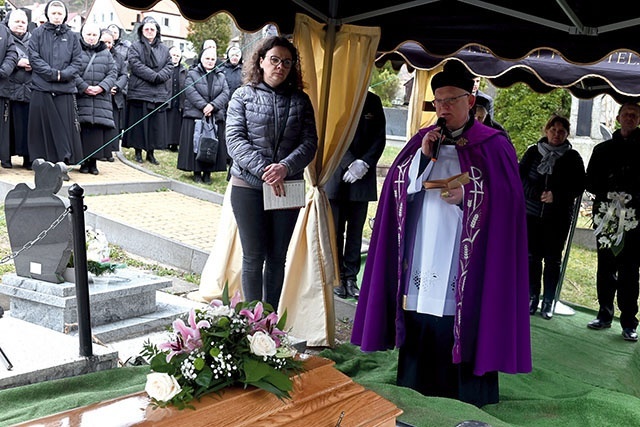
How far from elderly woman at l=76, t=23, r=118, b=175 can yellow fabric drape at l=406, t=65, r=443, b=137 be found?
182 inches

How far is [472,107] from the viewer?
3975 millimetres

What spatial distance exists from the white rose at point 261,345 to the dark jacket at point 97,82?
8.45 m

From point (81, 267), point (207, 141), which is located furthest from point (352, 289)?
point (207, 141)

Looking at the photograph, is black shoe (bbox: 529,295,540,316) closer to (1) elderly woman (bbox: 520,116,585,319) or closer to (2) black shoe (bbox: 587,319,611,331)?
(1) elderly woman (bbox: 520,116,585,319)

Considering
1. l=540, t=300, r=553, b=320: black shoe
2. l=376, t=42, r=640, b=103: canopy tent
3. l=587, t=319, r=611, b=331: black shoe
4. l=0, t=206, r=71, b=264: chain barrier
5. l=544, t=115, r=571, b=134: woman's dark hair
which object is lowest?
l=587, t=319, r=611, b=331: black shoe

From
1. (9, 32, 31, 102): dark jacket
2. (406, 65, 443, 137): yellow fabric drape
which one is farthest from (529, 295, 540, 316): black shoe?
(9, 32, 31, 102): dark jacket

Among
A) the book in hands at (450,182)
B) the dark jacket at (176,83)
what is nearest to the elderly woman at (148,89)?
the dark jacket at (176,83)

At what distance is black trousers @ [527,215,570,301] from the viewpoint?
6363 mm

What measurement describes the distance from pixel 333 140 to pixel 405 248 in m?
1.39

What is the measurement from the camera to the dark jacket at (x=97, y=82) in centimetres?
1032

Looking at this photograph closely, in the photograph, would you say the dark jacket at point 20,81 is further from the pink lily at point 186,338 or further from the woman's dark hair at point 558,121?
the pink lily at point 186,338

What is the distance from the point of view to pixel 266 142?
4.48m

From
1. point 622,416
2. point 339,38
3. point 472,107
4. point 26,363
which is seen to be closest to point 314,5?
point 339,38

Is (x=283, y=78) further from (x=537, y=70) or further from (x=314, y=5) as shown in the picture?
(x=537, y=70)
